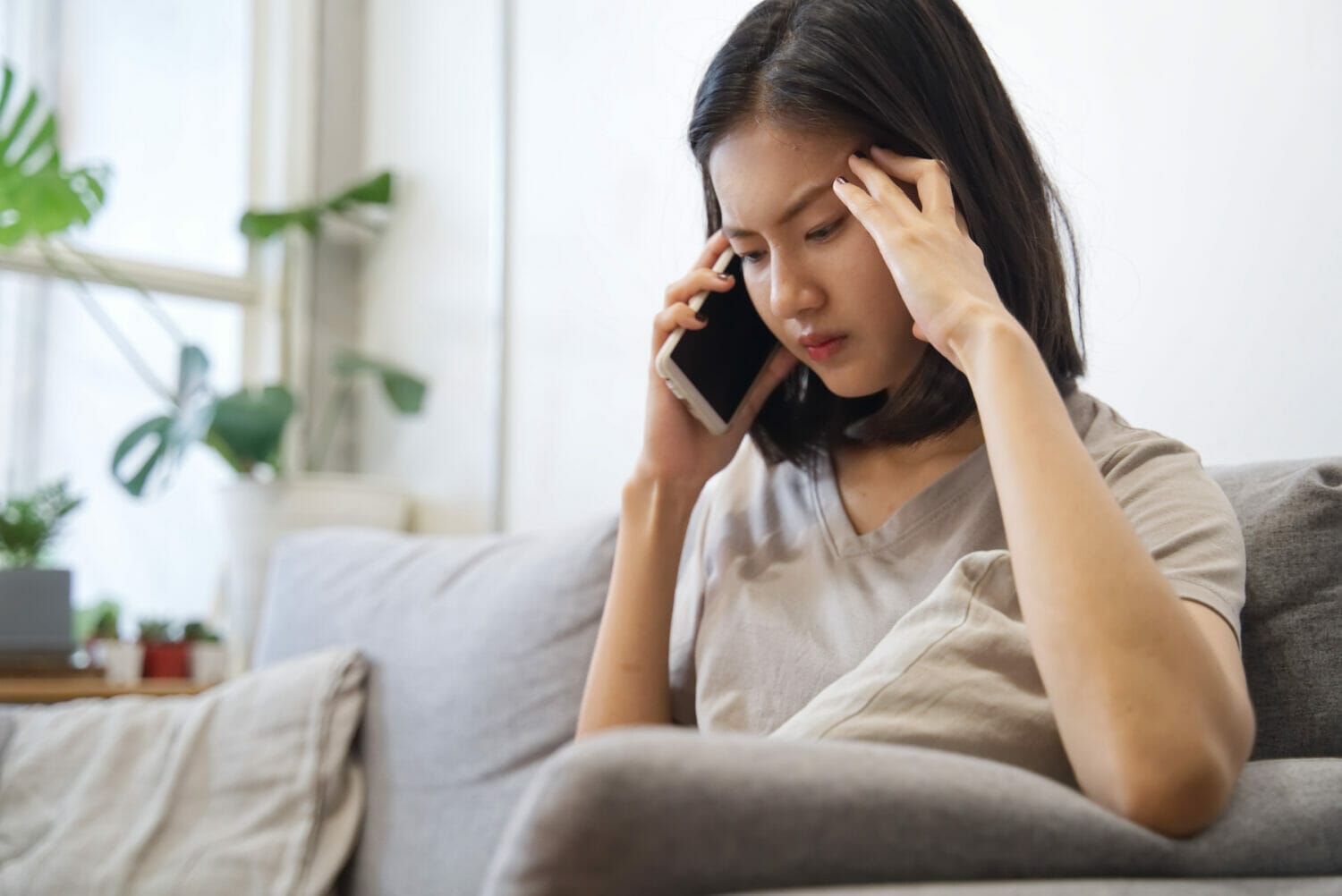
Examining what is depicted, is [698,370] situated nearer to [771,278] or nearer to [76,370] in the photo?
[771,278]

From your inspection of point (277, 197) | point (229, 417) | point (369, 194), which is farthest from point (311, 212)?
point (229, 417)

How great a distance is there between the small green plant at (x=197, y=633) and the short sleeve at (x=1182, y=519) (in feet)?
6.93

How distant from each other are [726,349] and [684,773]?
2.56 ft

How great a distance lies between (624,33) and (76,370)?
1.54 m

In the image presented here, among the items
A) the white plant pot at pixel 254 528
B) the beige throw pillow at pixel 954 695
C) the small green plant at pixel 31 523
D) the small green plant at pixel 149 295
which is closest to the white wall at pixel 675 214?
the small green plant at pixel 149 295

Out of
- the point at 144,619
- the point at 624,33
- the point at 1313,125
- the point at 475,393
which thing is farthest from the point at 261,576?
the point at 1313,125

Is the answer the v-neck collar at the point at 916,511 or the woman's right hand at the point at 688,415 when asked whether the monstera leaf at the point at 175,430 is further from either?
the v-neck collar at the point at 916,511

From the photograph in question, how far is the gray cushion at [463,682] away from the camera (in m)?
Answer: 1.48

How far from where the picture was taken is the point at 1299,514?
971mm

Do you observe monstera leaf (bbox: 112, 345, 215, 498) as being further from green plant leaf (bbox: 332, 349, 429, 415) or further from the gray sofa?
the gray sofa

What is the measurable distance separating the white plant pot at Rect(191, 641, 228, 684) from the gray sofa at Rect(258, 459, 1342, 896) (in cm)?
62

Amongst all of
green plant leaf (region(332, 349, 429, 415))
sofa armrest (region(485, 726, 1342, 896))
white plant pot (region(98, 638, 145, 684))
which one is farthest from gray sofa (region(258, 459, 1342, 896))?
green plant leaf (region(332, 349, 429, 415))

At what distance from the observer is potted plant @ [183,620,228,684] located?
2.55 m

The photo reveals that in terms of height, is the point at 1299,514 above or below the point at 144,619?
above
